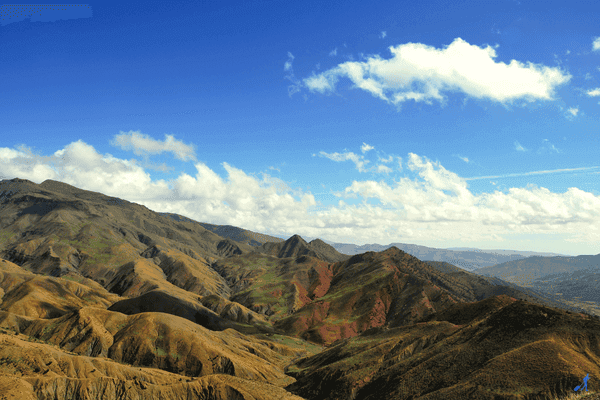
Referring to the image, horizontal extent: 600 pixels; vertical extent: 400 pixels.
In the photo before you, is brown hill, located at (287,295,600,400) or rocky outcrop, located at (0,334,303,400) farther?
rocky outcrop, located at (0,334,303,400)

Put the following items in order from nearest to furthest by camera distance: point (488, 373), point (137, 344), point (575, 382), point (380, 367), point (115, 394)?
point (575, 382), point (488, 373), point (115, 394), point (380, 367), point (137, 344)

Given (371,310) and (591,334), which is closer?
(591,334)

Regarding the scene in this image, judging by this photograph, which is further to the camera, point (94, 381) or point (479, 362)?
point (94, 381)

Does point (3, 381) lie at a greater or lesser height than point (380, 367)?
greater

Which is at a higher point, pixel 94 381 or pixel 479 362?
pixel 479 362

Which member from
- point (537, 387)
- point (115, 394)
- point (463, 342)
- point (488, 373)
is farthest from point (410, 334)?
point (115, 394)

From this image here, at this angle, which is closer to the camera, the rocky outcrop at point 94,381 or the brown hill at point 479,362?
the brown hill at point 479,362

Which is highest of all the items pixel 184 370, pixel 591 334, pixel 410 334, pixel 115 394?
pixel 591 334

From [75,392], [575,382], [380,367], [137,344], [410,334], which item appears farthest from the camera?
[137,344]

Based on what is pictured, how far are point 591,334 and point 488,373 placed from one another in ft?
72.3

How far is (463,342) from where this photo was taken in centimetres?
8288

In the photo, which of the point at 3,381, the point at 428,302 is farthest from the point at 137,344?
the point at 428,302

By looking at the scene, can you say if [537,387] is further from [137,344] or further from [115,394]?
[137,344]

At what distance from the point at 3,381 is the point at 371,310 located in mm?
166651
